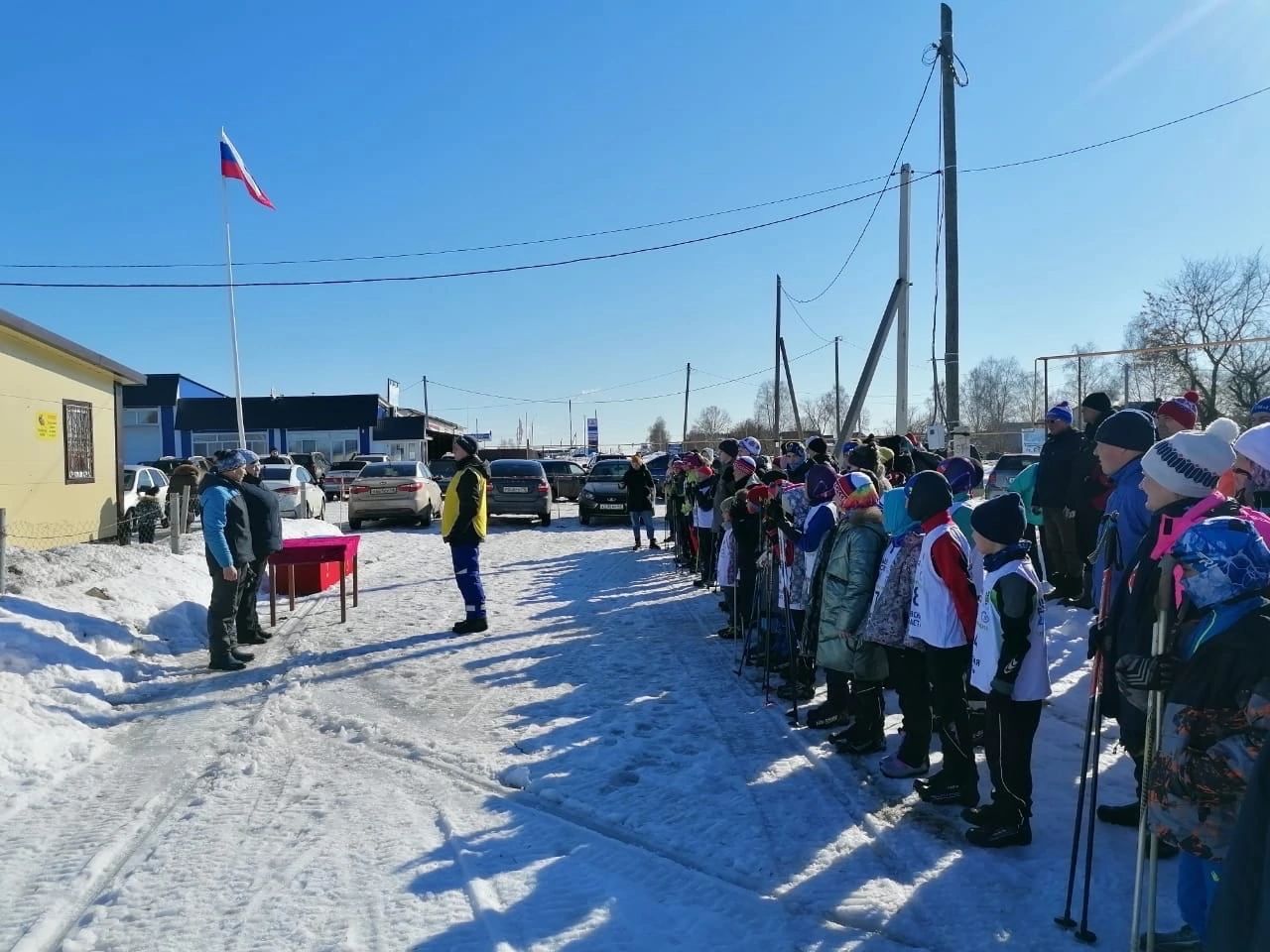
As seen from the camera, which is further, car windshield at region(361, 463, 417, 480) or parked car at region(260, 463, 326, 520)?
parked car at region(260, 463, 326, 520)

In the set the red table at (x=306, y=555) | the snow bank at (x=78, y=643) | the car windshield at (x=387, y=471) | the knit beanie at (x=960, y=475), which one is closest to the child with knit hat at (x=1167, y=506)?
the knit beanie at (x=960, y=475)

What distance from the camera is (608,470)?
2048 centimetres

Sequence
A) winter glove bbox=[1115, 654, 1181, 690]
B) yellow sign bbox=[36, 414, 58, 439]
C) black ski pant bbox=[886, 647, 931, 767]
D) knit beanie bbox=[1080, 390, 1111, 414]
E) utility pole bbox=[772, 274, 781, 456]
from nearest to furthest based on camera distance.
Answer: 1. winter glove bbox=[1115, 654, 1181, 690]
2. black ski pant bbox=[886, 647, 931, 767]
3. knit beanie bbox=[1080, 390, 1111, 414]
4. yellow sign bbox=[36, 414, 58, 439]
5. utility pole bbox=[772, 274, 781, 456]

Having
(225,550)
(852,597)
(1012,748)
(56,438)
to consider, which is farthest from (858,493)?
(56,438)

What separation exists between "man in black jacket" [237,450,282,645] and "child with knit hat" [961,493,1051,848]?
6.48 metres

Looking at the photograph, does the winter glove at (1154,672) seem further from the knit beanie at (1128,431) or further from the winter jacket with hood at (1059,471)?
the winter jacket with hood at (1059,471)

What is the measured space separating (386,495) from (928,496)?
1613 centimetres

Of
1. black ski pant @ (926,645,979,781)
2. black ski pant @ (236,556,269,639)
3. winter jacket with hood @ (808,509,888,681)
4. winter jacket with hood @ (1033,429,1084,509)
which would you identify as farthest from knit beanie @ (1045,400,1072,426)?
black ski pant @ (236,556,269,639)

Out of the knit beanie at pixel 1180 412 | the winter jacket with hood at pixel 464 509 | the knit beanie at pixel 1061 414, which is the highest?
the knit beanie at pixel 1061 414

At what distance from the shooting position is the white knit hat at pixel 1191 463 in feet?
9.46

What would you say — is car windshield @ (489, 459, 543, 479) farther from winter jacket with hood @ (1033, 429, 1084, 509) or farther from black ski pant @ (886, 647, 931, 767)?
black ski pant @ (886, 647, 931, 767)

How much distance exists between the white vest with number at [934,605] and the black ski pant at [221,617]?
573cm

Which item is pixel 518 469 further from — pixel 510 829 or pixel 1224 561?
pixel 1224 561

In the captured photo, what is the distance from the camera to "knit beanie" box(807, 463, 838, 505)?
599 cm
